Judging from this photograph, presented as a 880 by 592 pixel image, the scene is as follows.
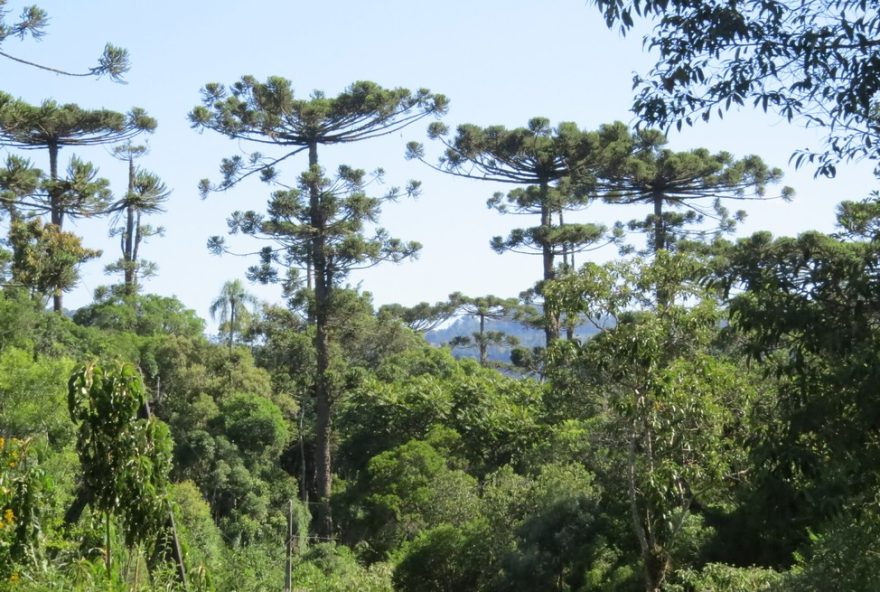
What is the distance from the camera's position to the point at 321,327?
86.9ft

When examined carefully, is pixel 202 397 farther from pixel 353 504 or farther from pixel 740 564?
pixel 740 564

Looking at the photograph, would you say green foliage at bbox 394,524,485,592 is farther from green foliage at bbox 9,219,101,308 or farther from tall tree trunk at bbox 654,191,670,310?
tall tree trunk at bbox 654,191,670,310

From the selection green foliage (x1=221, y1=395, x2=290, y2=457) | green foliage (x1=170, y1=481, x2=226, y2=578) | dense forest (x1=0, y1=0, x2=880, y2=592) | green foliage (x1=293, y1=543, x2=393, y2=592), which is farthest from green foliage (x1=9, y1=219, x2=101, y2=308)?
green foliage (x1=293, y1=543, x2=393, y2=592)

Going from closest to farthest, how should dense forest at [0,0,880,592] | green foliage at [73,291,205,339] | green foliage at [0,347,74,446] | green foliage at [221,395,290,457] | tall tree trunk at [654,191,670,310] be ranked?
dense forest at [0,0,880,592]
green foliage at [0,347,74,446]
green foliage at [221,395,290,457]
tall tree trunk at [654,191,670,310]
green foliage at [73,291,205,339]

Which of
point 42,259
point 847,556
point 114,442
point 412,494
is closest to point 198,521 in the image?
point 412,494

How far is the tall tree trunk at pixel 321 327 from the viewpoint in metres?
25.0

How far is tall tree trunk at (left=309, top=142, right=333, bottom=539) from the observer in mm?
24969

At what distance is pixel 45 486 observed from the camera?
6.77 meters

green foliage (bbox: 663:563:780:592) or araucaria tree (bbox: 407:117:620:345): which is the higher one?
araucaria tree (bbox: 407:117:620:345)

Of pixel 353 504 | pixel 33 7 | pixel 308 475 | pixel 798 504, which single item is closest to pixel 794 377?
pixel 798 504

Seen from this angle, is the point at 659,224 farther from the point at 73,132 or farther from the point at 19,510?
the point at 19,510

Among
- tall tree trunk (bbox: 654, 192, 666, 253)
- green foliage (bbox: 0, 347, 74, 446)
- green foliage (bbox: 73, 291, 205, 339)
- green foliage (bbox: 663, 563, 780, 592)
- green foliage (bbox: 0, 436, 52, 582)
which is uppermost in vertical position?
tall tree trunk (bbox: 654, 192, 666, 253)

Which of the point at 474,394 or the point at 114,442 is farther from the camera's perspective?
the point at 474,394

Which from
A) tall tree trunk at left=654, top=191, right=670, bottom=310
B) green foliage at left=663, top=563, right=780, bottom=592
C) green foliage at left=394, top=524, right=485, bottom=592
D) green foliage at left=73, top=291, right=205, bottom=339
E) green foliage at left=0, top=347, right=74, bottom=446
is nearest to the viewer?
green foliage at left=663, top=563, right=780, bottom=592
